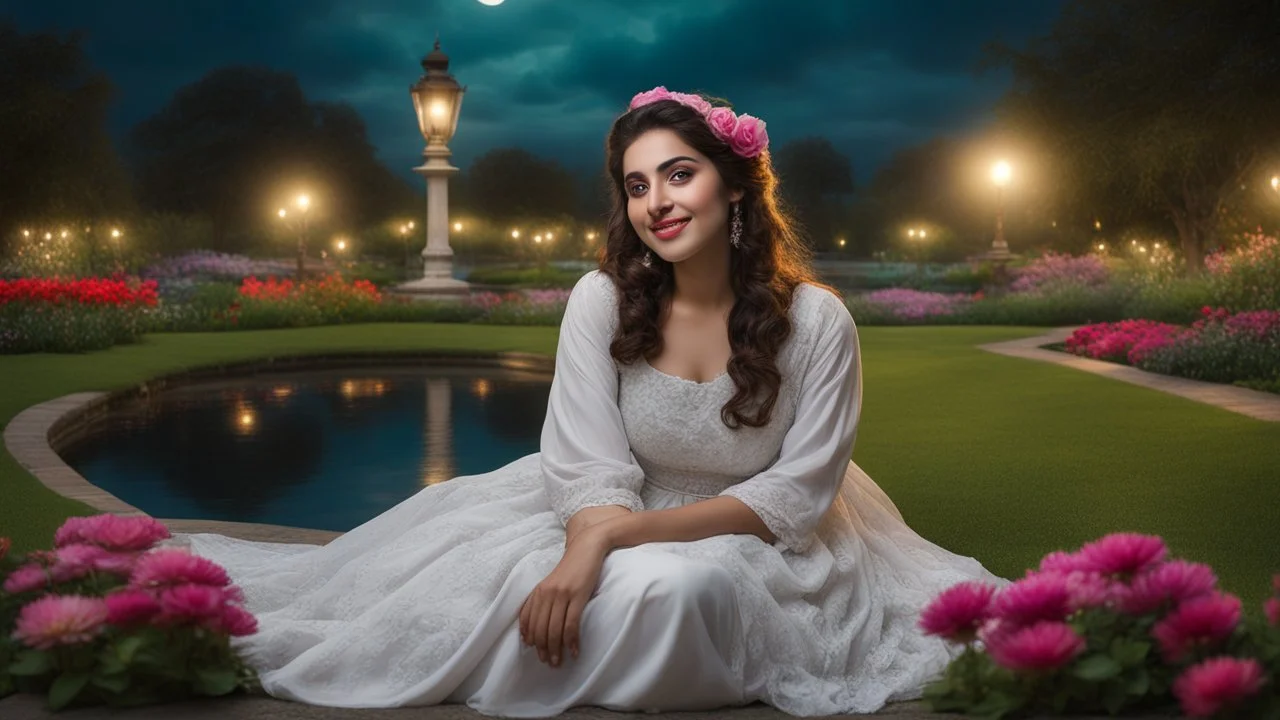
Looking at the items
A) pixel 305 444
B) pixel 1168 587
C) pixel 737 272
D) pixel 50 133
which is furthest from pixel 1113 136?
pixel 50 133

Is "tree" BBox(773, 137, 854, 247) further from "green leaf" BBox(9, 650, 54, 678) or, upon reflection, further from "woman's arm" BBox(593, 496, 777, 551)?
"green leaf" BBox(9, 650, 54, 678)

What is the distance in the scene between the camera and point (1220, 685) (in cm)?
246

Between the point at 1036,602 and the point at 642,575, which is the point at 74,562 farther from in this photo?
the point at 1036,602

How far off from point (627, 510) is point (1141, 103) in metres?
9.95

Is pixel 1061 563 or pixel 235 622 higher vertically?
pixel 1061 563

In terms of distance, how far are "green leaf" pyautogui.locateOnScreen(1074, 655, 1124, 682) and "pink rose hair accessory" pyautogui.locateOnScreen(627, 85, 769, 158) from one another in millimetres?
1681

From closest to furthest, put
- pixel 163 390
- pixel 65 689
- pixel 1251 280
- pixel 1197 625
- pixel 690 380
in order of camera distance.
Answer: pixel 1197 625 < pixel 65 689 < pixel 690 380 < pixel 163 390 < pixel 1251 280

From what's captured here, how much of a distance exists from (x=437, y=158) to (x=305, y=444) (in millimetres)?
13988

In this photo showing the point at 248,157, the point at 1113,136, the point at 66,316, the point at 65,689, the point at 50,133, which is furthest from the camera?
the point at 248,157

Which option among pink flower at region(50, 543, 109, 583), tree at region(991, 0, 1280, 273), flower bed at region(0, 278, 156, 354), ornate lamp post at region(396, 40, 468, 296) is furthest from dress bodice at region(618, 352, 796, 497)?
ornate lamp post at region(396, 40, 468, 296)

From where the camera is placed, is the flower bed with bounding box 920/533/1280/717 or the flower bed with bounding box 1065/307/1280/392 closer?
the flower bed with bounding box 920/533/1280/717

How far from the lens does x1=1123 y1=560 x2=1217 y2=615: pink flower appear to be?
2758mm

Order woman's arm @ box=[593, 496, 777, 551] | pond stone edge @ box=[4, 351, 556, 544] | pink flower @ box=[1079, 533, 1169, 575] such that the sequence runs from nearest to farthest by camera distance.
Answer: pink flower @ box=[1079, 533, 1169, 575] < woman's arm @ box=[593, 496, 777, 551] < pond stone edge @ box=[4, 351, 556, 544]

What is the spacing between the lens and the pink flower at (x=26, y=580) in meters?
3.21
